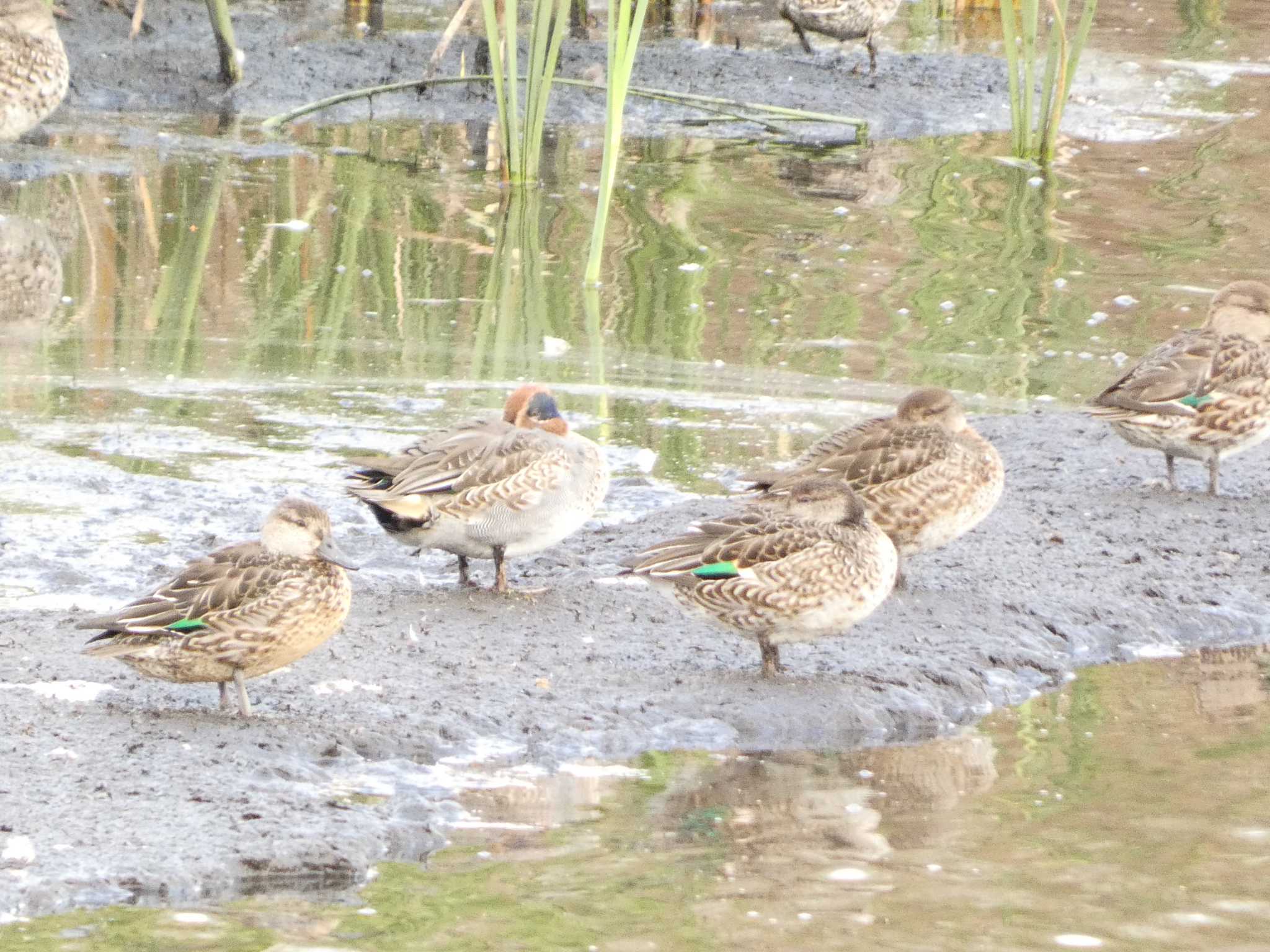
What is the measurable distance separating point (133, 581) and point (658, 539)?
1875mm

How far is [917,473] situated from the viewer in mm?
6871

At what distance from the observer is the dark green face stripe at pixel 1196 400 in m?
7.98

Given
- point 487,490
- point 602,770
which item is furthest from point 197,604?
point 487,490

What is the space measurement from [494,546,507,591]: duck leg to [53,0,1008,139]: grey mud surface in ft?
29.2

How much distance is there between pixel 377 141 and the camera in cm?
1471

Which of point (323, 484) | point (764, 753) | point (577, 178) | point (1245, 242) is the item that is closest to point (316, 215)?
point (577, 178)

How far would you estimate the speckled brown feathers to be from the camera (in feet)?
22.5

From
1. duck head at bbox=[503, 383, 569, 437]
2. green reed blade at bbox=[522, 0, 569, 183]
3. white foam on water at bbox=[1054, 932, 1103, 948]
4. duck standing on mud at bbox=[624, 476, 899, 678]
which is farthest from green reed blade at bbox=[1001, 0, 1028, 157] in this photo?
white foam on water at bbox=[1054, 932, 1103, 948]

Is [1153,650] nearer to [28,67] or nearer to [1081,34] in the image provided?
[1081,34]

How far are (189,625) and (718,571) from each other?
162 cm

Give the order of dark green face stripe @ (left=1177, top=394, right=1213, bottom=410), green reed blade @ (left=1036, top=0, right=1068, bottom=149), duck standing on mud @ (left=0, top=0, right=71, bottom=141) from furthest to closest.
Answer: green reed blade @ (left=1036, top=0, right=1068, bottom=149) < duck standing on mud @ (left=0, top=0, right=71, bottom=141) < dark green face stripe @ (left=1177, top=394, right=1213, bottom=410)

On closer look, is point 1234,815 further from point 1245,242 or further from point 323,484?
point 1245,242

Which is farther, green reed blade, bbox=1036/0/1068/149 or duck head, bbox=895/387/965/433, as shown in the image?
green reed blade, bbox=1036/0/1068/149

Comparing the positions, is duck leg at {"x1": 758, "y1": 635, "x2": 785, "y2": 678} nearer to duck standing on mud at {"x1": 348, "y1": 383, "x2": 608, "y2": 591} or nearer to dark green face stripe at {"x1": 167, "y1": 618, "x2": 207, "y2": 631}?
Result: duck standing on mud at {"x1": 348, "y1": 383, "x2": 608, "y2": 591}
